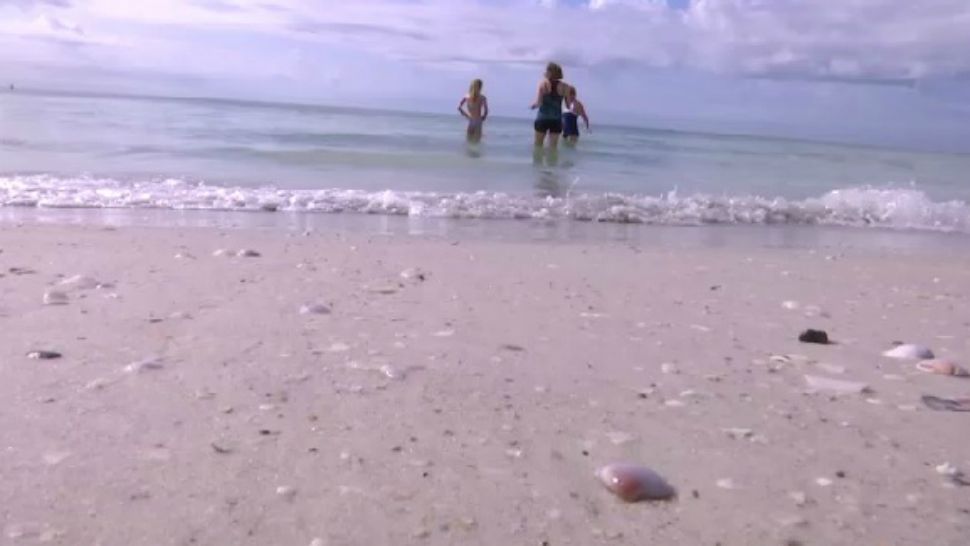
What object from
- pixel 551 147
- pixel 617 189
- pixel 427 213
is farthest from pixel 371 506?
pixel 551 147

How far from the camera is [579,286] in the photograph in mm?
4852

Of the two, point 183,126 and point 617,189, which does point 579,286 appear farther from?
point 183,126

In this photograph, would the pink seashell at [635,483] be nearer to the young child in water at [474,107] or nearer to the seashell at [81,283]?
the seashell at [81,283]

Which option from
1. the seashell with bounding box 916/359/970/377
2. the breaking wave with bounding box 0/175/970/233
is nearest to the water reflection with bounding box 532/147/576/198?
the breaking wave with bounding box 0/175/970/233

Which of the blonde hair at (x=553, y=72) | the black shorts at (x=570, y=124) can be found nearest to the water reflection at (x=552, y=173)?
the black shorts at (x=570, y=124)

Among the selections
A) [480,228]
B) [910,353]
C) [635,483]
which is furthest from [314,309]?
[480,228]

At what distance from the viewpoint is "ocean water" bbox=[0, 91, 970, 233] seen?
333 inches

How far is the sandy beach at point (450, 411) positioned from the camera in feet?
6.74

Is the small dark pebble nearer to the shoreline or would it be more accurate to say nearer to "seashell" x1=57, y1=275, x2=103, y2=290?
"seashell" x1=57, y1=275, x2=103, y2=290

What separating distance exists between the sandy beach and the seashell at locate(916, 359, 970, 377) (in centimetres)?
5

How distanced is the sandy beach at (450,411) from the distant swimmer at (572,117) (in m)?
9.14

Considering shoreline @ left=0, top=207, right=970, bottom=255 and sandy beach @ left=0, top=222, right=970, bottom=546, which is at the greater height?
sandy beach @ left=0, top=222, right=970, bottom=546

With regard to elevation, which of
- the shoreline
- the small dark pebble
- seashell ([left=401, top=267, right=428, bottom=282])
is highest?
the small dark pebble

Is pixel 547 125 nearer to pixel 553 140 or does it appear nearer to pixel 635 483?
pixel 553 140
